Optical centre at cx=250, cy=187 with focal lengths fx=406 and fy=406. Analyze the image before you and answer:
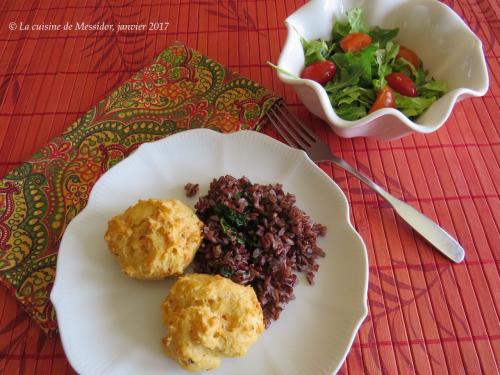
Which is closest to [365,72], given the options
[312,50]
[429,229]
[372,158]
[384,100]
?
[384,100]

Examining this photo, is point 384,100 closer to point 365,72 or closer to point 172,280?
point 365,72

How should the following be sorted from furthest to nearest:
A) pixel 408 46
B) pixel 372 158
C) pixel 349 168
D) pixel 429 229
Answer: pixel 408 46 → pixel 372 158 → pixel 349 168 → pixel 429 229

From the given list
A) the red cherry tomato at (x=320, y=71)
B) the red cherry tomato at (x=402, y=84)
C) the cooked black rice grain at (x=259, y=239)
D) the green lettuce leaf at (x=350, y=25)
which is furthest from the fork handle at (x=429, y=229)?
the green lettuce leaf at (x=350, y=25)

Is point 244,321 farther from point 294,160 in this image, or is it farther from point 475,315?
point 475,315

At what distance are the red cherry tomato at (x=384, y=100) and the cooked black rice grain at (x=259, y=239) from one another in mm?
647

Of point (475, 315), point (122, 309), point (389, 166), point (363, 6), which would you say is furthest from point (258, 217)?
point (363, 6)

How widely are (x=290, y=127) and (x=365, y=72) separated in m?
0.47

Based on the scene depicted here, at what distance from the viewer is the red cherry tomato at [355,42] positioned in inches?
86.6

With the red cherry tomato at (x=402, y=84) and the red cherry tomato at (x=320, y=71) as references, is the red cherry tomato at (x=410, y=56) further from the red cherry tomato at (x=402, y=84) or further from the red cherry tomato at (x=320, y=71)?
the red cherry tomato at (x=320, y=71)

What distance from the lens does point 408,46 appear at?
2.34 m

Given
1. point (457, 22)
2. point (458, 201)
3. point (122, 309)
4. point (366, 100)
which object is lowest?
point (458, 201)

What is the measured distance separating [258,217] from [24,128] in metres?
1.53

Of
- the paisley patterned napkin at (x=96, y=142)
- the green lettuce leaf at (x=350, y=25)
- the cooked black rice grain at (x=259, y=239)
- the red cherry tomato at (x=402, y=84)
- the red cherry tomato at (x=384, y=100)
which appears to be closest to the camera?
the cooked black rice grain at (x=259, y=239)

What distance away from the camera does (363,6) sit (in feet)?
7.54
